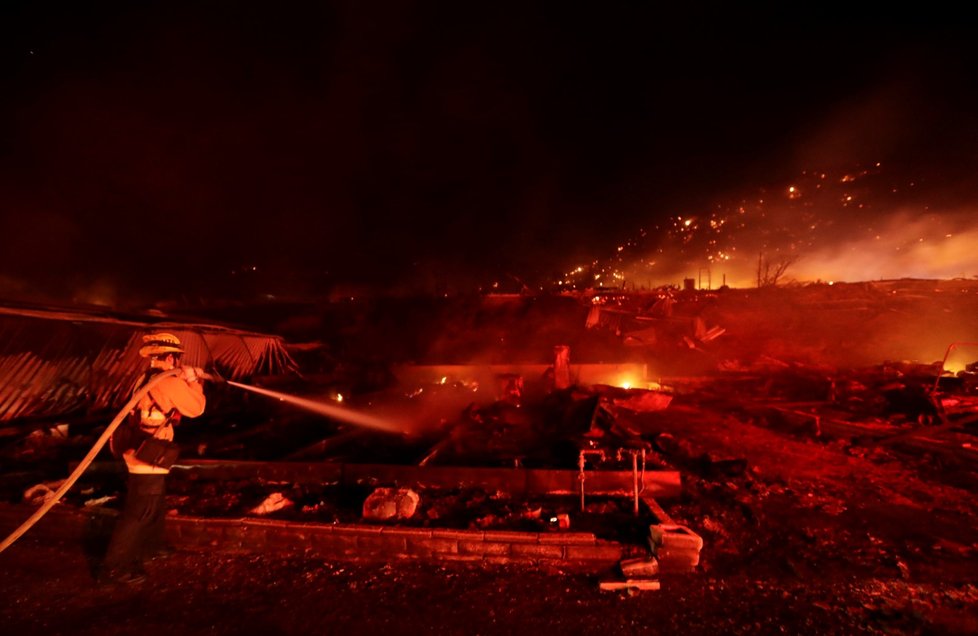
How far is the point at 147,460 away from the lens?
4.27 metres

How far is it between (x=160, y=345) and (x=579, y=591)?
521 cm

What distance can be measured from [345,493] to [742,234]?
51.1m

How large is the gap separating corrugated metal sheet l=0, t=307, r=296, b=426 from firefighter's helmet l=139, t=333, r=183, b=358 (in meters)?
6.12

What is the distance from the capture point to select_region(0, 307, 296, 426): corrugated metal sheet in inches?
→ 340

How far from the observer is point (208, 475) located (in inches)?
267

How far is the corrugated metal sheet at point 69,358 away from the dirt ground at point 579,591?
5820 mm

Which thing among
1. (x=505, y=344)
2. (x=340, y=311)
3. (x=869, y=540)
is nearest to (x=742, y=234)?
(x=505, y=344)

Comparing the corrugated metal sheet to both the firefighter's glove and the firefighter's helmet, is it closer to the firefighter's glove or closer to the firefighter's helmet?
the firefighter's helmet

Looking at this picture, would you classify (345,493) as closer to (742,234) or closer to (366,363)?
(366,363)

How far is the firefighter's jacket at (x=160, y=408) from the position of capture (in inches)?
172

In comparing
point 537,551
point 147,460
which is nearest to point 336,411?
point 147,460

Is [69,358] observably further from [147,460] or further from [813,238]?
[813,238]

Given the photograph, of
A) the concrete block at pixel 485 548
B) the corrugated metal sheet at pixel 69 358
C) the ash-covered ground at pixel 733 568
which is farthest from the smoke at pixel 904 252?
the corrugated metal sheet at pixel 69 358

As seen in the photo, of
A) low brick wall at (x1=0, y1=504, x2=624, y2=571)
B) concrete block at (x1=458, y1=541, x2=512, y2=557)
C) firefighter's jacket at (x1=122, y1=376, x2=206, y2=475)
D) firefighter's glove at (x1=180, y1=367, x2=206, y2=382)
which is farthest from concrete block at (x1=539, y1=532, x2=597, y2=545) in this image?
firefighter's glove at (x1=180, y1=367, x2=206, y2=382)
